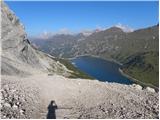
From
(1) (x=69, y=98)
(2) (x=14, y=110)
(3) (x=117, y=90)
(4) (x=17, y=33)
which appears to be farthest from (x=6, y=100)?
(4) (x=17, y=33)

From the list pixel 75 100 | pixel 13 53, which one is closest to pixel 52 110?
pixel 75 100

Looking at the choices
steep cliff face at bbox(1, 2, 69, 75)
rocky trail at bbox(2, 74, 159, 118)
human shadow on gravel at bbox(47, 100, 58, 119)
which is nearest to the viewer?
human shadow on gravel at bbox(47, 100, 58, 119)

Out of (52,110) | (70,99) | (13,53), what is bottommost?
(52,110)

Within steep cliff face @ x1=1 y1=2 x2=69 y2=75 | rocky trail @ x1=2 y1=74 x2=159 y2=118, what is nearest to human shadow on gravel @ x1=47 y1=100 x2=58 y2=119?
rocky trail @ x1=2 y1=74 x2=159 y2=118

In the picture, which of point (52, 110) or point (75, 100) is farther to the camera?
point (75, 100)

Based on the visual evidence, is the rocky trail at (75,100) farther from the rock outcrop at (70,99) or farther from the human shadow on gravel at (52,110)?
the human shadow on gravel at (52,110)

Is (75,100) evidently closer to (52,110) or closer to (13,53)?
(52,110)

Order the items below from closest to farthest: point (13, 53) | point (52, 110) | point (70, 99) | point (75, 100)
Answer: point (52, 110) < point (75, 100) < point (70, 99) < point (13, 53)

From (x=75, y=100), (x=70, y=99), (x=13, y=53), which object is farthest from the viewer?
(x=13, y=53)

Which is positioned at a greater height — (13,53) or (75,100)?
(13,53)

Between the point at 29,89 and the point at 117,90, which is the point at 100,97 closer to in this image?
the point at 117,90

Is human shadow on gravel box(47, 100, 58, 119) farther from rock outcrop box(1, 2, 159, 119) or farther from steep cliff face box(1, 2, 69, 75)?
steep cliff face box(1, 2, 69, 75)
